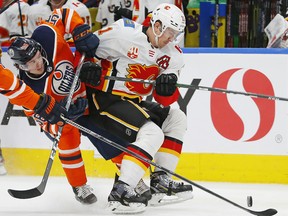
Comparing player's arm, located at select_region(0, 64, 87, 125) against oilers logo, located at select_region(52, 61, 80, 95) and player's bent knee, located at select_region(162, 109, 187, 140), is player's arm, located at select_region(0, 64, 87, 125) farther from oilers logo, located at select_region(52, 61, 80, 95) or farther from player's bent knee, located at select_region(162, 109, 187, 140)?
player's bent knee, located at select_region(162, 109, 187, 140)

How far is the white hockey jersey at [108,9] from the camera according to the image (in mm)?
6410

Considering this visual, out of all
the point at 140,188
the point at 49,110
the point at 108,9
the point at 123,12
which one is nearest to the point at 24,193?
the point at 49,110

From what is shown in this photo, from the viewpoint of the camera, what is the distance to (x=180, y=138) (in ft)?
15.1

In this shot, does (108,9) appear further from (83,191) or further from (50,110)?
(50,110)

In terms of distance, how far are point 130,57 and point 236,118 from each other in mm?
1291

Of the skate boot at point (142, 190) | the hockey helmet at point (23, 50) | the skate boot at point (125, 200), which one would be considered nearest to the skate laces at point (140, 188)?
the skate boot at point (142, 190)

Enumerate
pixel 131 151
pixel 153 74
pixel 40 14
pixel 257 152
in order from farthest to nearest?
pixel 40 14 → pixel 257 152 → pixel 153 74 → pixel 131 151

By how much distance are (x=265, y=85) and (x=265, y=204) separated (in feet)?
3.25

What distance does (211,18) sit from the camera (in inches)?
252

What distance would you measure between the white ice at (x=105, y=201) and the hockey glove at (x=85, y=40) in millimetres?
860

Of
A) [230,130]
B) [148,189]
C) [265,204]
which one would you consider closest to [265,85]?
[230,130]

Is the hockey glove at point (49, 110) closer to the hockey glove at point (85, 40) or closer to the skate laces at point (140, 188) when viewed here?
the hockey glove at point (85, 40)

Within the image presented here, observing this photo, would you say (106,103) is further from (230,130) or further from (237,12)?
(237,12)

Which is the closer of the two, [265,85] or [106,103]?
[106,103]
